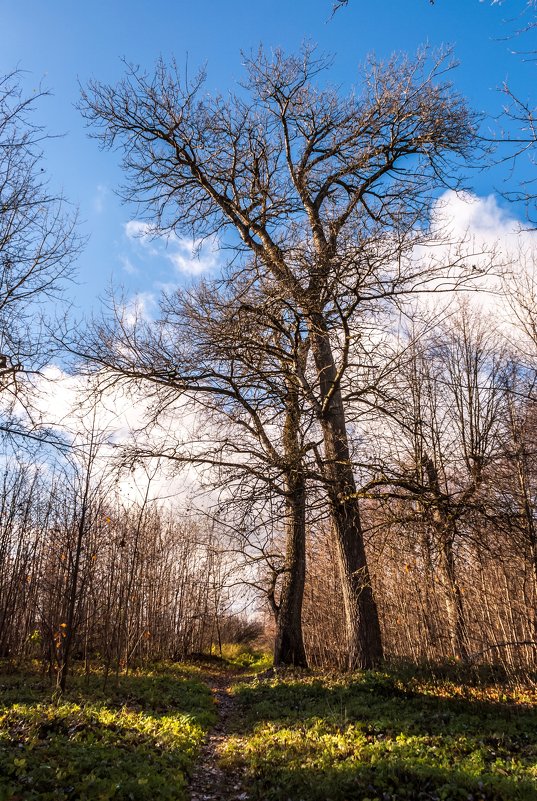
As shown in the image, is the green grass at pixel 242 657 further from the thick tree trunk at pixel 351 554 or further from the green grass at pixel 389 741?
the green grass at pixel 389 741

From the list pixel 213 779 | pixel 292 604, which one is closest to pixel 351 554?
pixel 292 604

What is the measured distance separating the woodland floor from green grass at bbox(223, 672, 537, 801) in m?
0.02

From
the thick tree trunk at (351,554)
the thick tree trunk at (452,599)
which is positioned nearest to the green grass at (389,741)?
the thick tree trunk at (351,554)

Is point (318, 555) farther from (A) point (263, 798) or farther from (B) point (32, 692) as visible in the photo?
(A) point (263, 798)

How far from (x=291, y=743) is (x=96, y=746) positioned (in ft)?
7.21

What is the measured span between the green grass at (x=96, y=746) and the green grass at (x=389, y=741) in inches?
30.0

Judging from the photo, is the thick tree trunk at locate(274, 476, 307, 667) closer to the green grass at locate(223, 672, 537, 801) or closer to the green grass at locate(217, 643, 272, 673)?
the green grass at locate(223, 672, 537, 801)

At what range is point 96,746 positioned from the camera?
202 inches

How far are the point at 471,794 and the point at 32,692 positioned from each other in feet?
24.8

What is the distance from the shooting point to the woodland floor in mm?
4281

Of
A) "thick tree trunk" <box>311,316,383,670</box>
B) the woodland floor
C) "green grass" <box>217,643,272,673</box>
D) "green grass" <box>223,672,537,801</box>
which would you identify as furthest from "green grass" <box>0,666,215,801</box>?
"green grass" <box>217,643,272,673</box>

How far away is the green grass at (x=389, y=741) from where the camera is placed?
4359mm

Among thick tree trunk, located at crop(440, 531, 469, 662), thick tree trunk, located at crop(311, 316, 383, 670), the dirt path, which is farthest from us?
thick tree trunk, located at crop(311, 316, 383, 670)

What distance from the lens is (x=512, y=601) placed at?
1167cm
